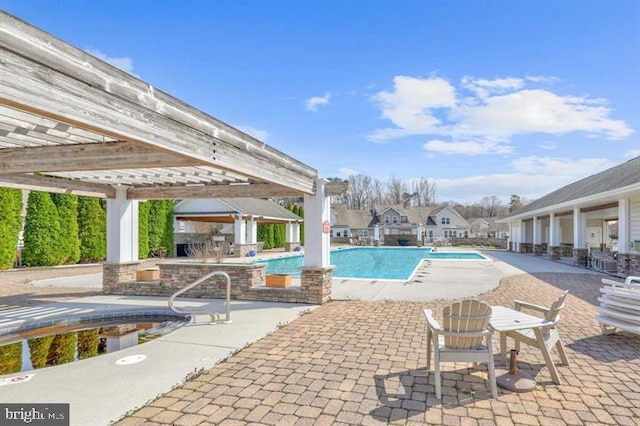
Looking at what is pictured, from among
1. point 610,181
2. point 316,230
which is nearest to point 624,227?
point 610,181

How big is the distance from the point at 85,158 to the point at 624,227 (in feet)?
57.9

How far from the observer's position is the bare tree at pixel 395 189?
64125 millimetres

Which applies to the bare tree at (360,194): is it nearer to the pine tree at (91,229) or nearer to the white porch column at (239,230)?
the white porch column at (239,230)

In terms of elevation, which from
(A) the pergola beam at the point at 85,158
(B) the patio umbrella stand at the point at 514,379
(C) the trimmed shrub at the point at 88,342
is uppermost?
(A) the pergola beam at the point at 85,158

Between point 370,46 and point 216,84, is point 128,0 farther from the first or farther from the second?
point 370,46

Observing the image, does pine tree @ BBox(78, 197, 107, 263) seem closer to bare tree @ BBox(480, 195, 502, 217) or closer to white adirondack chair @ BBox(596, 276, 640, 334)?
white adirondack chair @ BBox(596, 276, 640, 334)

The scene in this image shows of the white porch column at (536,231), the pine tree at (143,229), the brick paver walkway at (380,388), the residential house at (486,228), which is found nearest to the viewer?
the brick paver walkway at (380,388)

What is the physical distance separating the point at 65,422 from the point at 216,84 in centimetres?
1185

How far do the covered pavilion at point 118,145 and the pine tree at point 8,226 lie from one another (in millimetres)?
9119

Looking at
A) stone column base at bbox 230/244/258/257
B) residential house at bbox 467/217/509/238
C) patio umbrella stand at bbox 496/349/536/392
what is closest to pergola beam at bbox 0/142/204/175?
patio umbrella stand at bbox 496/349/536/392

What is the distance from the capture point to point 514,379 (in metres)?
4.04

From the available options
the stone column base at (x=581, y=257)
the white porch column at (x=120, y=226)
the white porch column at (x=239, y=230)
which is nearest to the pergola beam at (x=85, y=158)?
the white porch column at (x=120, y=226)

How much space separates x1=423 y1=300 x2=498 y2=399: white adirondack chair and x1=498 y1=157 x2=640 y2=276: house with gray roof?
11.6 meters

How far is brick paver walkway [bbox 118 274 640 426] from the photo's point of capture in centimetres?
328
